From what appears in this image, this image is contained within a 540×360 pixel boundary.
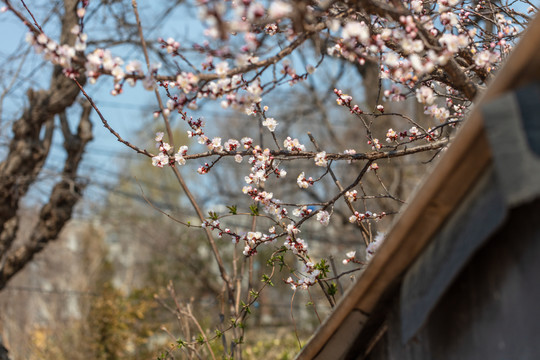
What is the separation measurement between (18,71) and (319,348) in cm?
710

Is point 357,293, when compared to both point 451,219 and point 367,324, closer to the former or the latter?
point 367,324

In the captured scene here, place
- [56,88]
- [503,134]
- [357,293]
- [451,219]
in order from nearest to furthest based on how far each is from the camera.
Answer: [503,134]
[451,219]
[357,293]
[56,88]

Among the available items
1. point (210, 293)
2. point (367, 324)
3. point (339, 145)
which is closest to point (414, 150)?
point (367, 324)

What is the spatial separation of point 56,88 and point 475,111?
7.52 metres

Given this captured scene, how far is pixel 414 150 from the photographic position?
12.2 feet

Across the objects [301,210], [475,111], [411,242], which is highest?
[301,210]

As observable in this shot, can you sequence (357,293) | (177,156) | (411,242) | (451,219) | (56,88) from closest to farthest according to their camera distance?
(451,219), (411,242), (357,293), (177,156), (56,88)

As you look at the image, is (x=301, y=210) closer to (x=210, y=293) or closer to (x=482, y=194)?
(x=482, y=194)

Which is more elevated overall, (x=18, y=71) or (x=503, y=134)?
(x=18, y=71)

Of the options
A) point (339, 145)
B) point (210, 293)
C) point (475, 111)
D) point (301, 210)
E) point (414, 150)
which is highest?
point (339, 145)

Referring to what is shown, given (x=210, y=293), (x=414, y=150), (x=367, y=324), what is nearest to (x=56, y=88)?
(x=414, y=150)

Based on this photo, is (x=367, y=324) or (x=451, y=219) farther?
(x=367, y=324)

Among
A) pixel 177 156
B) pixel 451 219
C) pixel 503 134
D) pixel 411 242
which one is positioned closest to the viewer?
pixel 503 134

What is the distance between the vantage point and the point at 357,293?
2.76 m
